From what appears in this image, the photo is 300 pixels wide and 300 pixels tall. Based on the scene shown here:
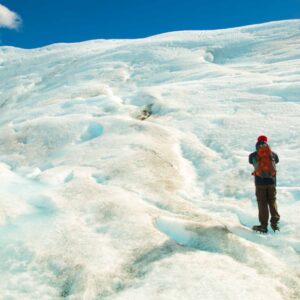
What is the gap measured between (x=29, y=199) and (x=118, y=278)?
4.82m

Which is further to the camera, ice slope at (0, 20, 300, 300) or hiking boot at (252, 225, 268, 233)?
hiking boot at (252, 225, 268, 233)

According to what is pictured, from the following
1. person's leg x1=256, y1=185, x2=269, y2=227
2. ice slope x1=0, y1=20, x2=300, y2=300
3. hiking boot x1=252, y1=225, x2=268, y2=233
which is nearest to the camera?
ice slope x1=0, y1=20, x2=300, y2=300

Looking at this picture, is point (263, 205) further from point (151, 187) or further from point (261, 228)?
point (151, 187)

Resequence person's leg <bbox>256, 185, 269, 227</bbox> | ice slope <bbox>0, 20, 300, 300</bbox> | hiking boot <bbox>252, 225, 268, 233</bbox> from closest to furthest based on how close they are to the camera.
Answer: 1. ice slope <bbox>0, 20, 300, 300</bbox>
2. hiking boot <bbox>252, 225, 268, 233</bbox>
3. person's leg <bbox>256, 185, 269, 227</bbox>

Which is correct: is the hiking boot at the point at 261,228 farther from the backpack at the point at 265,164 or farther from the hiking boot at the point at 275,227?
the backpack at the point at 265,164

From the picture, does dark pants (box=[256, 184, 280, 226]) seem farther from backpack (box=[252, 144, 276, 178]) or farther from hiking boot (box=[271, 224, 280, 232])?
backpack (box=[252, 144, 276, 178])

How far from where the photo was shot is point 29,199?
39.3 ft

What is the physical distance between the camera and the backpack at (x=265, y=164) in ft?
34.3

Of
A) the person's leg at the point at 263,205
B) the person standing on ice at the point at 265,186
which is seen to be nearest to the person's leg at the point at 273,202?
the person standing on ice at the point at 265,186

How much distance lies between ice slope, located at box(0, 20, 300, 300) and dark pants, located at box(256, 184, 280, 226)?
14.7 inches

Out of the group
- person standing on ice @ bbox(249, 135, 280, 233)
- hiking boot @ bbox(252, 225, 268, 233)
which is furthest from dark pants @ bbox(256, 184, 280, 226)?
hiking boot @ bbox(252, 225, 268, 233)

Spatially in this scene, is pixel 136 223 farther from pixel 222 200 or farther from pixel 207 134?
pixel 207 134

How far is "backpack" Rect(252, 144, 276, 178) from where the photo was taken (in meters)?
10.5

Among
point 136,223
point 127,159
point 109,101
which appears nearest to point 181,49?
point 109,101
